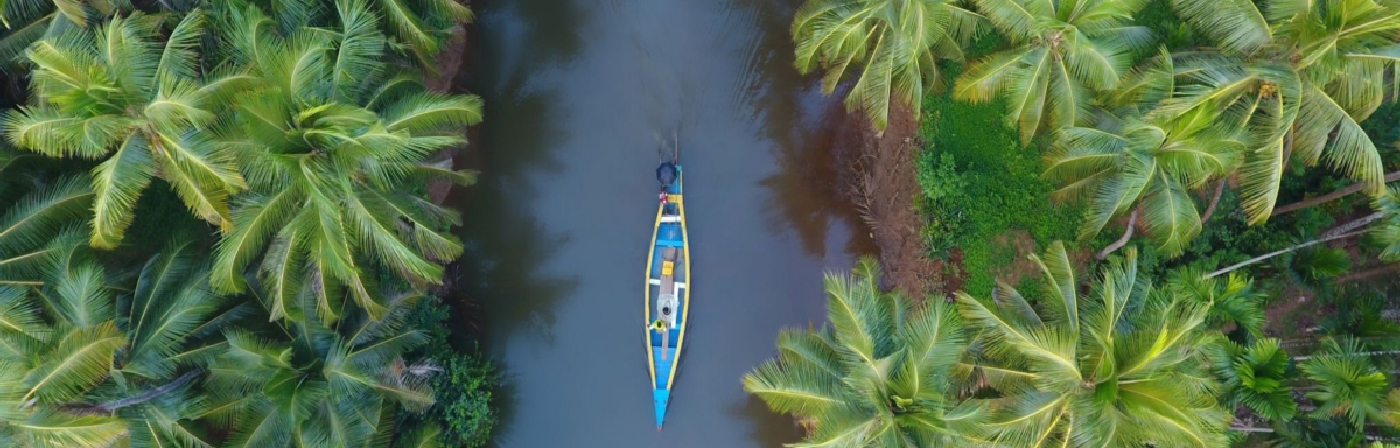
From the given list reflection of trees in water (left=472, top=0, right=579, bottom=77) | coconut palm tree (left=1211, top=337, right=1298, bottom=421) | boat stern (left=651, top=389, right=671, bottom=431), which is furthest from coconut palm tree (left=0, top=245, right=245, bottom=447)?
coconut palm tree (left=1211, top=337, right=1298, bottom=421)

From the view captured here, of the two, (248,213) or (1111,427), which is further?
(248,213)

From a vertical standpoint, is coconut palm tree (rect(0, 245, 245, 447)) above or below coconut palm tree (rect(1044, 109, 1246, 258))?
below

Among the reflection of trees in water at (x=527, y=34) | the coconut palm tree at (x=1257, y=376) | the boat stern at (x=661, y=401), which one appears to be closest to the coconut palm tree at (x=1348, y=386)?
the coconut palm tree at (x=1257, y=376)

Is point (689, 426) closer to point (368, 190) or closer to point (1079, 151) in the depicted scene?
point (368, 190)

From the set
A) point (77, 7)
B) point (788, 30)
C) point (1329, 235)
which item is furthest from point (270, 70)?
point (1329, 235)

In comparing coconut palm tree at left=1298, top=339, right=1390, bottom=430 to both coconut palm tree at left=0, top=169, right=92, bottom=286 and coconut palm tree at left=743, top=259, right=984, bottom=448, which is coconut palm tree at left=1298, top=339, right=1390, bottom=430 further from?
coconut palm tree at left=0, top=169, right=92, bottom=286

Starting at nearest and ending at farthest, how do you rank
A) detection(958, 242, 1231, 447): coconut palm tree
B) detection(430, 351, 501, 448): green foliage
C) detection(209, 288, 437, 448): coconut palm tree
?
detection(958, 242, 1231, 447): coconut palm tree
detection(209, 288, 437, 448): coconut palm tree
detection(430, 351, 501, 448): green foliage

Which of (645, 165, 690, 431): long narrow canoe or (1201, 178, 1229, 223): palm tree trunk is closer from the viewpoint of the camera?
(1201, 178, 1229, 223): palm tree trunk
